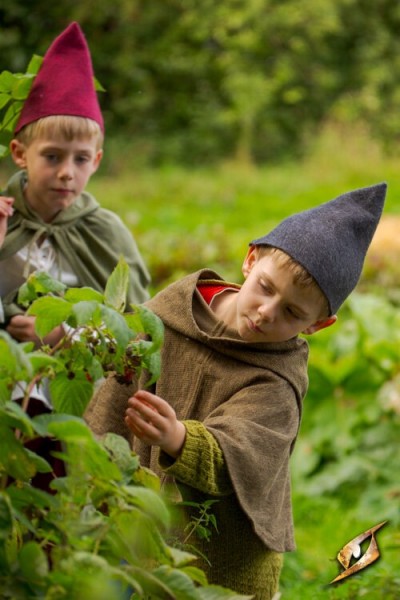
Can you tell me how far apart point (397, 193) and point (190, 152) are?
631cm

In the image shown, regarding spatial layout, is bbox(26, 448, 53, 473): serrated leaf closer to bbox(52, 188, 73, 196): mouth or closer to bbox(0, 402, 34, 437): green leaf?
bbox(0, 402, 34, 437): green leaf

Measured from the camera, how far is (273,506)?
2439 mm

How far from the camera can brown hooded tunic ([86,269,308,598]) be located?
2.29 metres

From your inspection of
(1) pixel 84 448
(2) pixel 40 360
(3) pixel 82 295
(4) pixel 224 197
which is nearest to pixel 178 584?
(1) pixel 84 448

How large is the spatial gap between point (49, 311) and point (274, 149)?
15561mm

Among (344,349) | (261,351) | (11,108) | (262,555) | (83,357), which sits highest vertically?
(11,108)

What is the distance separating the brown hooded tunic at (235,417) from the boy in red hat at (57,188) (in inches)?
24.0

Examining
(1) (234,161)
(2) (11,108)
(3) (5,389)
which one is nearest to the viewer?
(3) (5,389)

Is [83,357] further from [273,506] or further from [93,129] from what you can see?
[93,129]

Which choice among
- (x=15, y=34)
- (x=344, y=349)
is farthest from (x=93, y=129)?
(x=15, y=34)

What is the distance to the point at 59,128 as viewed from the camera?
3.00 m

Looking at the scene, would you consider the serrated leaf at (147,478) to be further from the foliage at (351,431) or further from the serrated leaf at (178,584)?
the foliage at (351,431)

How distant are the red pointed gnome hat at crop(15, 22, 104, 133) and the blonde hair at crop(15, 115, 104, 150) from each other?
0.04 feet

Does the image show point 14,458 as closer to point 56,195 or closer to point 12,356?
point 12,356
